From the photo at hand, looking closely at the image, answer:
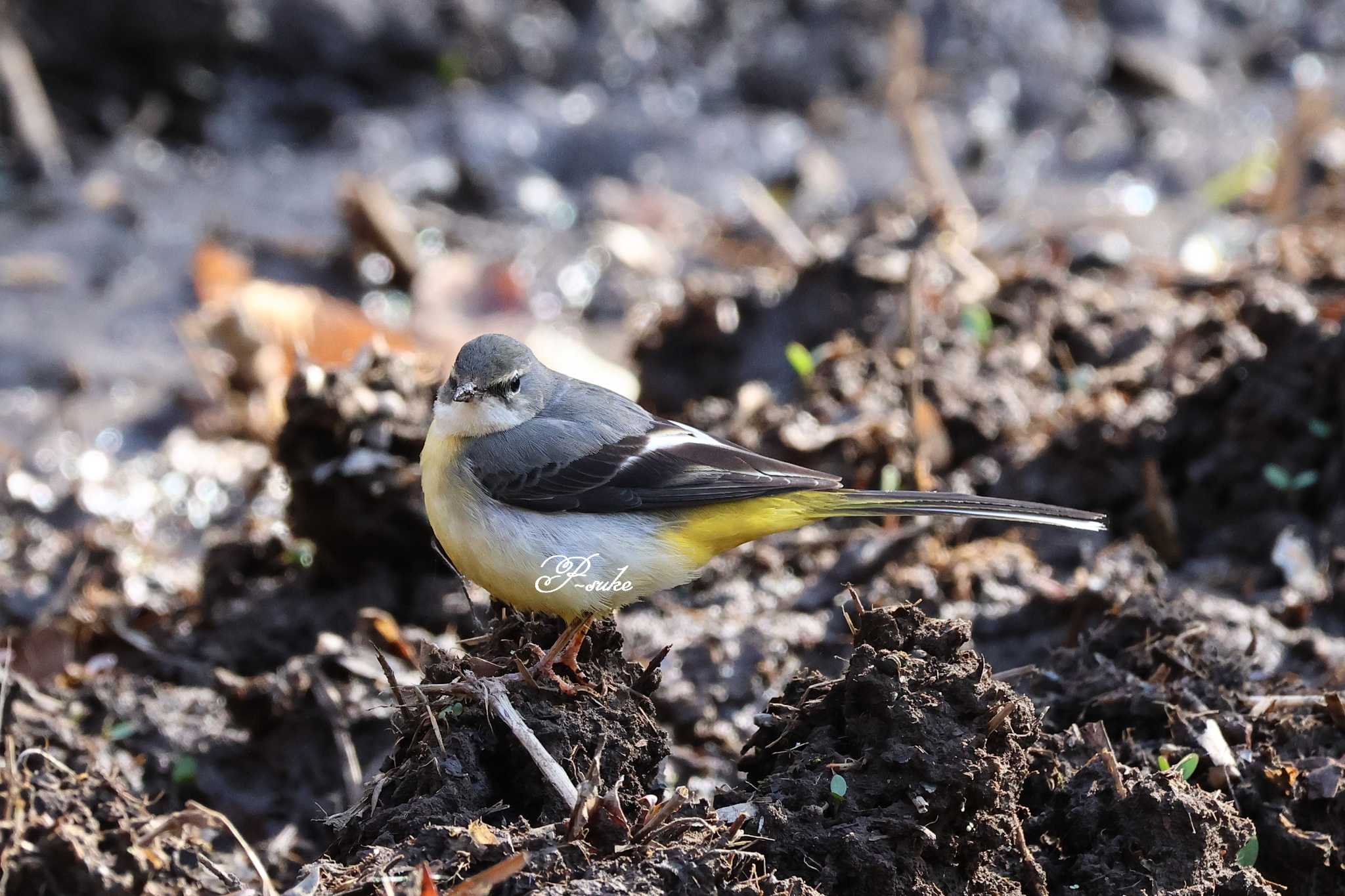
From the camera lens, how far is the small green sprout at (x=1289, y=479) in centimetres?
624

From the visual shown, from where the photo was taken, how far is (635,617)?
6164mm

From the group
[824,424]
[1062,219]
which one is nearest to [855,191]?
[1062,219]

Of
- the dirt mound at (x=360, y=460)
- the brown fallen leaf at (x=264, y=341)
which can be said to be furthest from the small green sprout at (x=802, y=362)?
the brown fallen leaf at (x=264, y=341)

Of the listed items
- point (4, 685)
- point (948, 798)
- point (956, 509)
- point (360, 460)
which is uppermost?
point (956, 509)

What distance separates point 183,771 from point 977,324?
4.63 metres

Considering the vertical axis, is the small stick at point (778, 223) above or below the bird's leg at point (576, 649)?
below

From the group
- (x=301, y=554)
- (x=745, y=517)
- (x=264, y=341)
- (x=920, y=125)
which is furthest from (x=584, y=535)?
(x=920, y=125)

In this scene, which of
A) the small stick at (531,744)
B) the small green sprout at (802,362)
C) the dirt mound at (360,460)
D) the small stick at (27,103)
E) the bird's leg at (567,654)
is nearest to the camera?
the small stick at (531,744)

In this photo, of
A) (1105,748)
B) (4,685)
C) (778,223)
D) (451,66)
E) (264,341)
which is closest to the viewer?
(1105,748)

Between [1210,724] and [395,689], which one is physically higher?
[395,689]

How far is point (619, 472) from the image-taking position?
197 inches

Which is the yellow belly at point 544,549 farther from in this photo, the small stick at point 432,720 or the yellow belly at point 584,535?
the small stick at point 432,720

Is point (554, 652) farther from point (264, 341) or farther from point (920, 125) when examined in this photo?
point (920, 125)

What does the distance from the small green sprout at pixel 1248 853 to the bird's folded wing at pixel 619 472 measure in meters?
1.67
